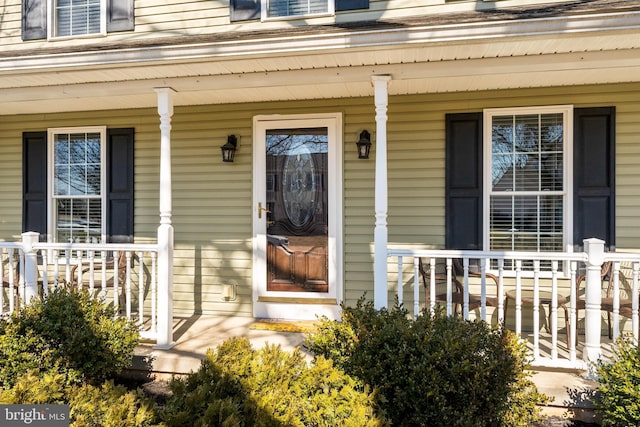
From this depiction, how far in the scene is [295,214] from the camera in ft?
15.0

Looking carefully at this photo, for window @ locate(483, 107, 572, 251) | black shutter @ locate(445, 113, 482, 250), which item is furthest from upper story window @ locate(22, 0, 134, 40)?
window @ locate(483, 107, 572, 251)

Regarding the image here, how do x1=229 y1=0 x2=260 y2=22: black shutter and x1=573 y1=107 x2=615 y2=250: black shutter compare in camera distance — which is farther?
x1=229 y1=0 x2=260 y2=22: black shutter

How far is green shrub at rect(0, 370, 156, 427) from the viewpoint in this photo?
185 centimetres

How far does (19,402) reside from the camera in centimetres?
196

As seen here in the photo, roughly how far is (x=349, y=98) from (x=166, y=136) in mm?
1900

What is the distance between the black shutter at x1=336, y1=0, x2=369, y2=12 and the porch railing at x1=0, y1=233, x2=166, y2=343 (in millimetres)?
3063

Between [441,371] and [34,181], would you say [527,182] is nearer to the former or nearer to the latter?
[441,371]

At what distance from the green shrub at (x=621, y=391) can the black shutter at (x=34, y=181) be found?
576cm

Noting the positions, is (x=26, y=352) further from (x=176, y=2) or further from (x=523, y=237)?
(x=523, y=237)

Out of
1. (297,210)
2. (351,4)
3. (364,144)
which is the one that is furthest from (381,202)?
(351,4)

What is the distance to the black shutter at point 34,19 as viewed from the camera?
16.7 feet

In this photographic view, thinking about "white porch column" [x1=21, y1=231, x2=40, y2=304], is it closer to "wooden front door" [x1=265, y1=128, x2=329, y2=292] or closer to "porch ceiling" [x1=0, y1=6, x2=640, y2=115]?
"porch ceiling" [x1=0, y1=6, x2=640, y2=115]

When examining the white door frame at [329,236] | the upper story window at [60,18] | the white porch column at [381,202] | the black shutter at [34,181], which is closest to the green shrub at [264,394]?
the white porch column at [381,202]

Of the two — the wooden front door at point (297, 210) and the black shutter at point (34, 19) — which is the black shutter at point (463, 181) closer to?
the wooden front door at point (297, 210)
